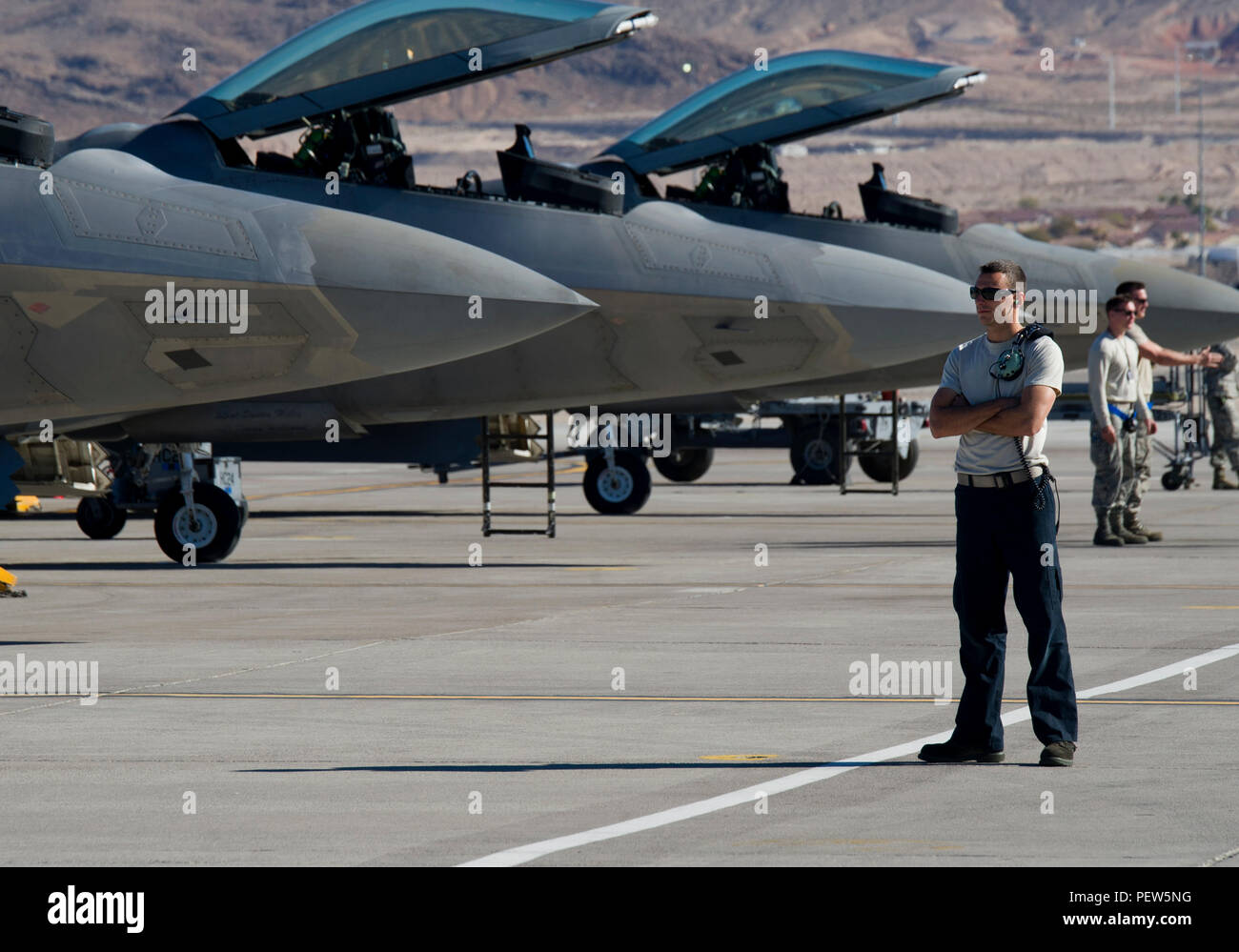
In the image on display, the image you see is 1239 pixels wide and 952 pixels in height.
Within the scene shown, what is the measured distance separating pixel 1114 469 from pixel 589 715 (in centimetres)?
1076

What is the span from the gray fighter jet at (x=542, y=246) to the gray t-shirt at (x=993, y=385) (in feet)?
32.9

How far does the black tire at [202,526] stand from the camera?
18.8 m

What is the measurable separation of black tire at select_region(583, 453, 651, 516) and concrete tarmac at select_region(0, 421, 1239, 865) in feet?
19.2

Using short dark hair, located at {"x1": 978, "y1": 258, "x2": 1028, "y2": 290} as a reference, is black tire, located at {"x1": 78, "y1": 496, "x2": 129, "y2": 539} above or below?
below

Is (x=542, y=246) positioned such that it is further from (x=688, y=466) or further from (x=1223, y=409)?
(x=688, y=466)

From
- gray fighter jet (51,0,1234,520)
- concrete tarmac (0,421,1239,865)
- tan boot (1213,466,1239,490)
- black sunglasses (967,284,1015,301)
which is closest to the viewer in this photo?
concrete tarmac (0,421,1239,865)

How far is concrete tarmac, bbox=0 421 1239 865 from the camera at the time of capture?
7023mm

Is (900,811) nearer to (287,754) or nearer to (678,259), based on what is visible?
(287,754)

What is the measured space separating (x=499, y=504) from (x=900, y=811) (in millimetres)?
21115

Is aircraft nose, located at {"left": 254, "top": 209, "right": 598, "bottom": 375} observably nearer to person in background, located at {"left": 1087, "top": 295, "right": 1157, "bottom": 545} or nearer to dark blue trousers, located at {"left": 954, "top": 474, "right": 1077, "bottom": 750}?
person in background, located at {"left": 1087, "top": 295, "right": 1157, "bottom": 545}

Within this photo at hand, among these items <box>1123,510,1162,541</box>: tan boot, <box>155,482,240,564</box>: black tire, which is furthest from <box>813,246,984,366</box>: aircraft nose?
<box>155,482,240,564</box>: black tire

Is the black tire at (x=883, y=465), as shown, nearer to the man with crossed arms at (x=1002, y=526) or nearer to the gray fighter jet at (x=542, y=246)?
the gray fighter jet at (x=542, y=246)

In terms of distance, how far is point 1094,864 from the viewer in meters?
6.46
